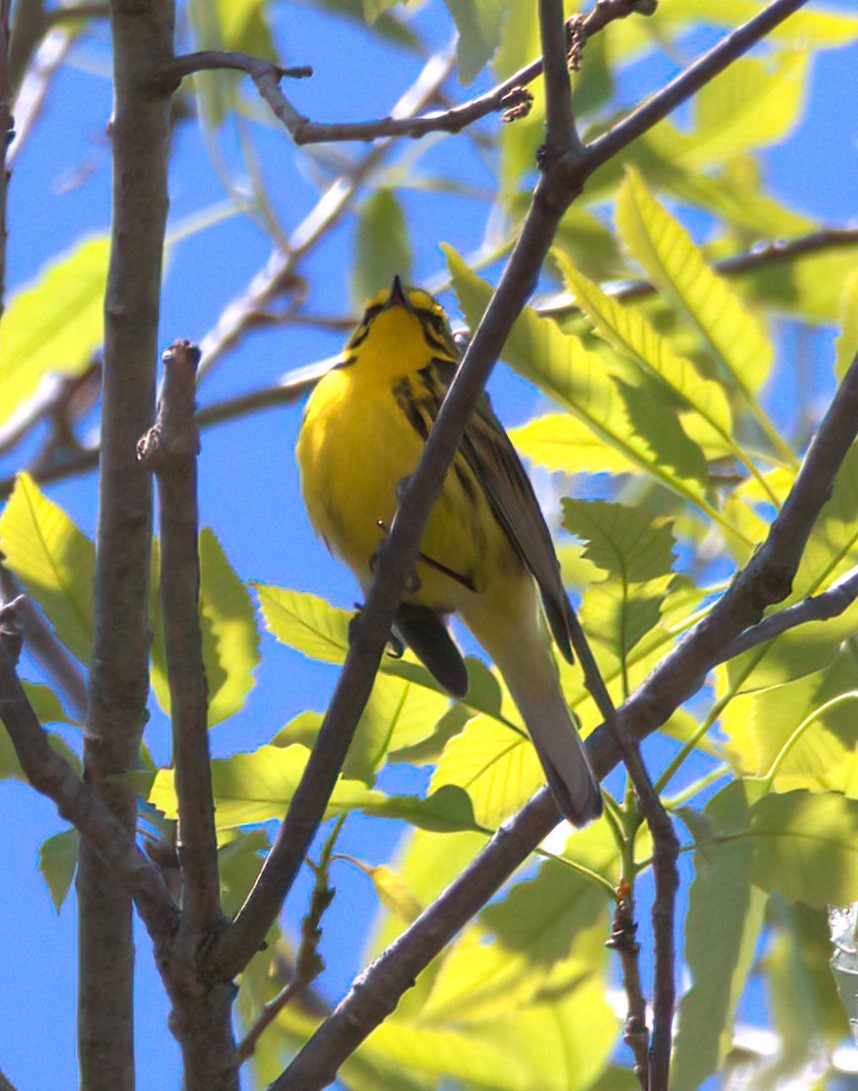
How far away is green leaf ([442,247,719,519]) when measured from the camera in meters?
2.43

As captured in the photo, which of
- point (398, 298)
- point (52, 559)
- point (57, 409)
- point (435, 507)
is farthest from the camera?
point (57, 409)

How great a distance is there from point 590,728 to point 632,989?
0.66m

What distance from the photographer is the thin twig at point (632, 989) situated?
214 cm

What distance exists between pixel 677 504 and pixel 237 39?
1446mm

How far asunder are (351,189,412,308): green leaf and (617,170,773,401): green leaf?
1.98 m

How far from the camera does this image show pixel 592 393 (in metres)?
2.48

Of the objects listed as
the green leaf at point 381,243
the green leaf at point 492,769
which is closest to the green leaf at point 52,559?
the green leaf at point 492,769

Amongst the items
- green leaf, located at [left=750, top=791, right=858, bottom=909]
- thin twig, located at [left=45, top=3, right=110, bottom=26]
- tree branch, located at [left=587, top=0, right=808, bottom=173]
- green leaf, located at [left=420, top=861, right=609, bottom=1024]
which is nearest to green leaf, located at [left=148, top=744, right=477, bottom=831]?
green leaf, located at [left=420, top=861, right=609, bottom=1024]

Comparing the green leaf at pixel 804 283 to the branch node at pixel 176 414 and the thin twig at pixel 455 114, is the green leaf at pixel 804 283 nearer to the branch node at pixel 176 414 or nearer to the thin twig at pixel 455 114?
the thin twig at pixel 455 114

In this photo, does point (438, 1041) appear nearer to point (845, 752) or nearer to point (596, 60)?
point (845, 752)

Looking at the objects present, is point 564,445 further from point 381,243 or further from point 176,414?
point 381,243

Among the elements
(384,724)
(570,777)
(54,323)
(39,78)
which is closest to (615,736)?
(570,777)

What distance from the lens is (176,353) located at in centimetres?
183

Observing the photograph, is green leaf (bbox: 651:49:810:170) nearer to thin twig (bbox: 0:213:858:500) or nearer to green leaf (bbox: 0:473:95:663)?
thin twig (bbox: 0:213:858:500)
